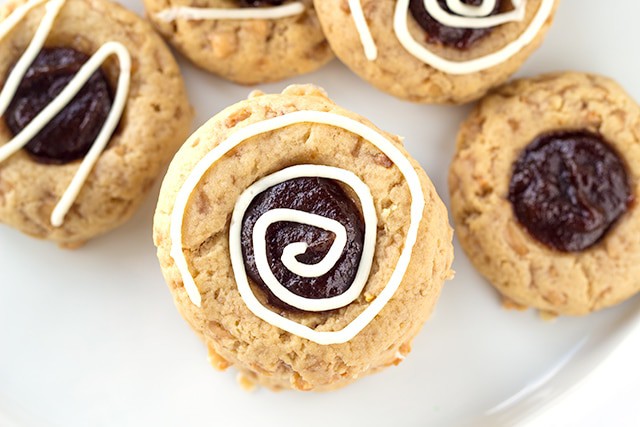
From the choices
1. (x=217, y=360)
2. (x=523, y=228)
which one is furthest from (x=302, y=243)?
(x=523, y=228)

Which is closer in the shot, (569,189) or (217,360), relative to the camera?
(217,360)

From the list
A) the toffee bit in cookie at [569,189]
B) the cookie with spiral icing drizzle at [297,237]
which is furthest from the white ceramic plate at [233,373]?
the cookie with spiral icing drizzle at [297,237]

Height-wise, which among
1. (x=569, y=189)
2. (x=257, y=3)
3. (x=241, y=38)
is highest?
(x=257, y=3)

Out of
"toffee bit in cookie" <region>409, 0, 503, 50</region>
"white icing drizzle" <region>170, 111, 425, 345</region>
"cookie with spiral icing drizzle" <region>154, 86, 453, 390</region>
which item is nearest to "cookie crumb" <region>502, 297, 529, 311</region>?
"cookie with spiral icing drizzle" <region>154, 86, 453, 390</region>

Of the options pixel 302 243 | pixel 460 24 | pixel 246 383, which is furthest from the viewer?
pixel 246 383

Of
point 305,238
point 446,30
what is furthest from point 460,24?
point 305,238

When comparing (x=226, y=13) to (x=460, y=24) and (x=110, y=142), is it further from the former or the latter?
(x=460, y=24)

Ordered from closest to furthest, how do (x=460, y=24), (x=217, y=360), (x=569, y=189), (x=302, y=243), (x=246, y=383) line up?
1. (x=302, y=243)
2. (x=217, y=360)
3. (x=460, y=24)
4. (x=569, y=189)
5. (x=246, y=383)

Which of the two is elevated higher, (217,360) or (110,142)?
(110,142)
